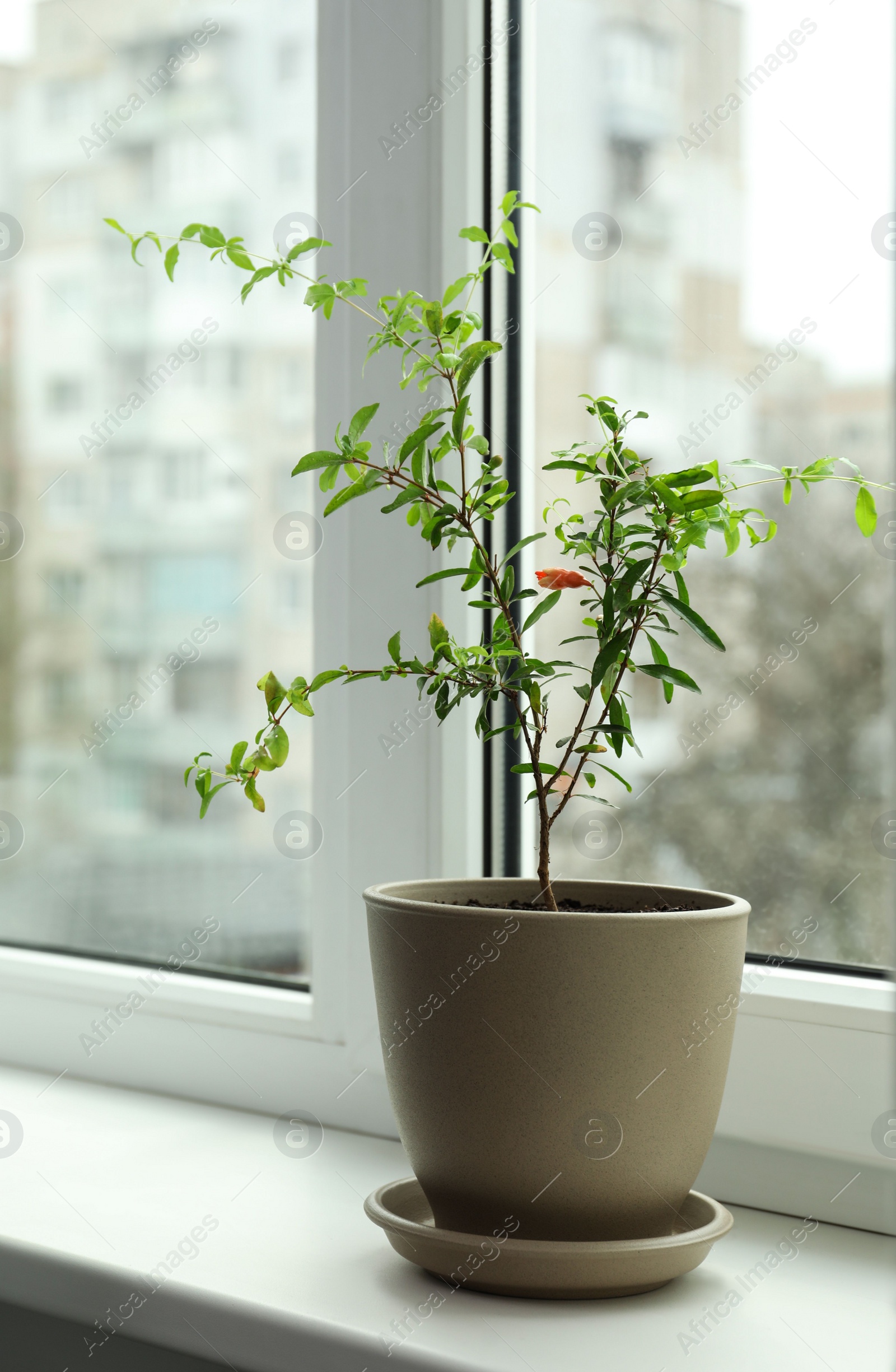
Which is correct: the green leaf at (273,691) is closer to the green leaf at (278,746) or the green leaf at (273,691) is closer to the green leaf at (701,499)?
the green leaf at (278,746)

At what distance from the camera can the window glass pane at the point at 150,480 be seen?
1.21 metres

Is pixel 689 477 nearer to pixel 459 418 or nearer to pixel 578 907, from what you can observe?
pixel 459 418

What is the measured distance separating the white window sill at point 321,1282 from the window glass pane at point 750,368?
0.24m

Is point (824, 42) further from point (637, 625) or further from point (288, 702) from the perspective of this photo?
point (288, 702)

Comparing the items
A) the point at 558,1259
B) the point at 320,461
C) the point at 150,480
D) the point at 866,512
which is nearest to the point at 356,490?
the point at 320,461

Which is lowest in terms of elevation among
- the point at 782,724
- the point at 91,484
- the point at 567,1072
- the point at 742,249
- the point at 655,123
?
the point at 567,1072

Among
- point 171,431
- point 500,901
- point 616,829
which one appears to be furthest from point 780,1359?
point 171,431

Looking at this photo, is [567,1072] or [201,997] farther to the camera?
[201,997]

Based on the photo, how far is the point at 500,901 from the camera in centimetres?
80

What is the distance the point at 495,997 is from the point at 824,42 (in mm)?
716

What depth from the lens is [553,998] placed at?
657mm

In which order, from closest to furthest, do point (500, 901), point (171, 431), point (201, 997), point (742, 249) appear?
point (500, 901) → point (742, 249) → point (201, 997) → point (171, 431)

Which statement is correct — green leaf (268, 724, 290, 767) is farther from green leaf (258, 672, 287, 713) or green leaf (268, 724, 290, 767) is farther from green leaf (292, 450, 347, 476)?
green leaf (292, 450, 347, 476)

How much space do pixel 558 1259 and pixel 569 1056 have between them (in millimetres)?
112
